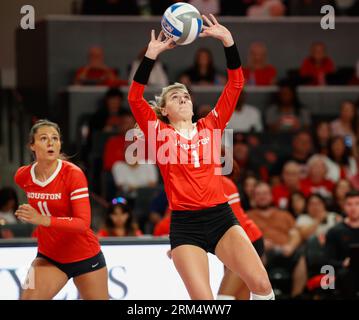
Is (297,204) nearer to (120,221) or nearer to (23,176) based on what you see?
(120,221)

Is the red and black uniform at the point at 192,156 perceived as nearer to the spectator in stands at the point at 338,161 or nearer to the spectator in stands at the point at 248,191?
the spectator in stands at the point at 248,191

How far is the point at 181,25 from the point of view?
723cm

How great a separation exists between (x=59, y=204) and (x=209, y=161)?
1047mm

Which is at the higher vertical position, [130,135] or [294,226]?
[130,135]

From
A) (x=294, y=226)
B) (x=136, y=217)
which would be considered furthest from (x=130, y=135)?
(x=294, y=226)

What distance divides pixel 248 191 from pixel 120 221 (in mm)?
1990

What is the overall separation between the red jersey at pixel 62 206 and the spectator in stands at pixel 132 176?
12.5 feet

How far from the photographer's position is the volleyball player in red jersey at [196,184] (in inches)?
268

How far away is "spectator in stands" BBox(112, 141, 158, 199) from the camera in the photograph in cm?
1120

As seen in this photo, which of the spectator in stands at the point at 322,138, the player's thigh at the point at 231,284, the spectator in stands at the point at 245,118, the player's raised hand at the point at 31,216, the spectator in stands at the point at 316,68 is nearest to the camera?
the player's raised hand at the point at 31,216

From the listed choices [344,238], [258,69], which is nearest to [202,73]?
[258,69]

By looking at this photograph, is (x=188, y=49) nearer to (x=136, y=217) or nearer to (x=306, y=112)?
(x=306, y=112)

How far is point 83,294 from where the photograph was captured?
7.36 metres

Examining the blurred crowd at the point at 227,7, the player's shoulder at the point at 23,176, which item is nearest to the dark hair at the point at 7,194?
the player's shoulder at the point at 23,176
